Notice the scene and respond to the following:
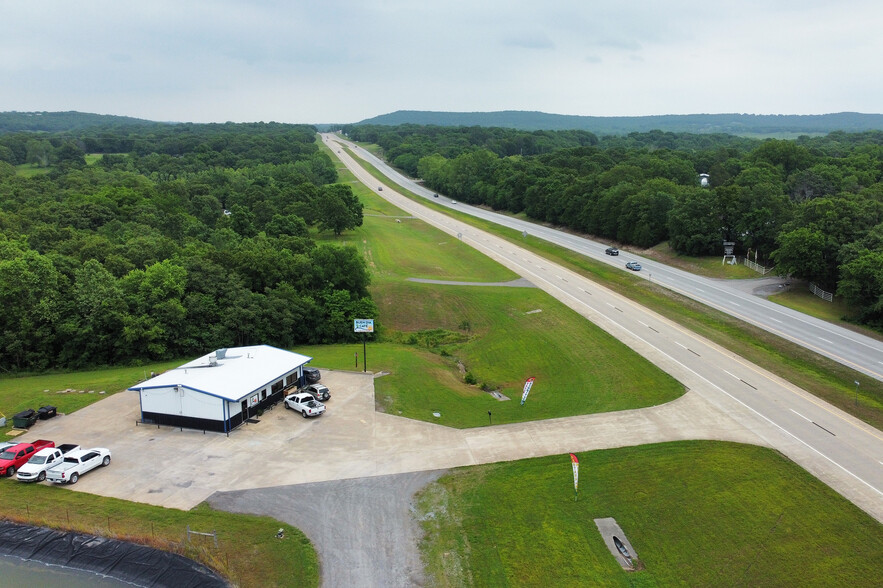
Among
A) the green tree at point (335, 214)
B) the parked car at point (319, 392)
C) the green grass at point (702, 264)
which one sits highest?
the green tree at point (335, 214)

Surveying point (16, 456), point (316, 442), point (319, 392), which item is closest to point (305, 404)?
point (319, 392)

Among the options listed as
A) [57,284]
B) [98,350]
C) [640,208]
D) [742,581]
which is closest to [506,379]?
[742,581]

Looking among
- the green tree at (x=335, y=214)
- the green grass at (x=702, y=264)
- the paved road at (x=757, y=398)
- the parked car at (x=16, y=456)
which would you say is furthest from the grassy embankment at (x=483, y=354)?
the green grass at (x=702, y=264)

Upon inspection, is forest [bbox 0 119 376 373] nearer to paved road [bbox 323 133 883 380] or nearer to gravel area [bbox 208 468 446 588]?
gravel area [bbox 208 468 446 588]

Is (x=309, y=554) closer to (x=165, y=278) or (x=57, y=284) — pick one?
(x=165, y=278)

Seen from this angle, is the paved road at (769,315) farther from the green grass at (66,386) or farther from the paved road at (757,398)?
the green grass at (66,386)

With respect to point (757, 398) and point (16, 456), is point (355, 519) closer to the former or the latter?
point (16, 456)
